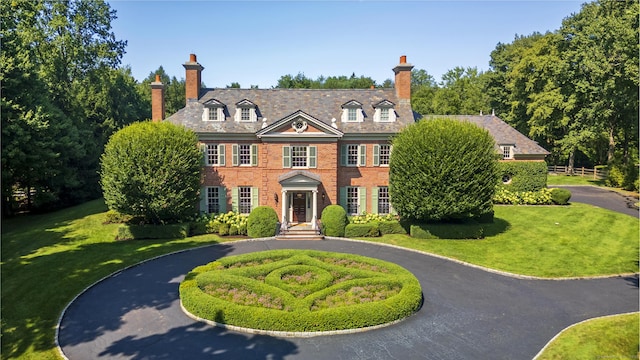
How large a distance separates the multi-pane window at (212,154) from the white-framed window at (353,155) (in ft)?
37.5

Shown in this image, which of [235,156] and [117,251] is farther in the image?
[235,156]

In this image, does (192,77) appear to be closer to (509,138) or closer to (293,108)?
(293,108)

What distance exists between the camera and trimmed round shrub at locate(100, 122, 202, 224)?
28250 millimetres

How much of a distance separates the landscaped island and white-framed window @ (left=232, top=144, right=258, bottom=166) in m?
13.1

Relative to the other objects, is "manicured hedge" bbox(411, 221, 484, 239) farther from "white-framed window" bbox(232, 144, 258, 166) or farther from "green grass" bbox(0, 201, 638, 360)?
"white-framed window" bbox(232, 144, 258, 166)

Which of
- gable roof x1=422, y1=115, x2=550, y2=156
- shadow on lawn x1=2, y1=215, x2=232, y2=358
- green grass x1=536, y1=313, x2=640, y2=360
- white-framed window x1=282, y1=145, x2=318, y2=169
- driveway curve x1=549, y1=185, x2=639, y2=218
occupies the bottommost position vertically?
green grass x1=536, y1=313, x2=640, y2=360

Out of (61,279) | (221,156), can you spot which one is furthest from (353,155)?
(61,279)

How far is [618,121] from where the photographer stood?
50.4 meters

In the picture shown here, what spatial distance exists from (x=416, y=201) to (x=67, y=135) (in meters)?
34.3

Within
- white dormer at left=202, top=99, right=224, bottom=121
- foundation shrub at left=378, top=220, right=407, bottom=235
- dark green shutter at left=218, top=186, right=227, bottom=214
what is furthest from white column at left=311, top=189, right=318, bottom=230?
white dormer at left=202, top=99, right=224, bottom=121

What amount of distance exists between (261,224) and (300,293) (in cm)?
1298

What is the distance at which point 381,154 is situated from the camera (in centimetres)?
3450

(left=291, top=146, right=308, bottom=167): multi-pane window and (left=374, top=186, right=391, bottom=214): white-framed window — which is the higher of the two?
→ (left=291, top=146, right=308, bottom=167): multi-pane window

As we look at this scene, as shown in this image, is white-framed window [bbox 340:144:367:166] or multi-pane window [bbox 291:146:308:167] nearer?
multi-pane window [bbox 291:146:308:167]
